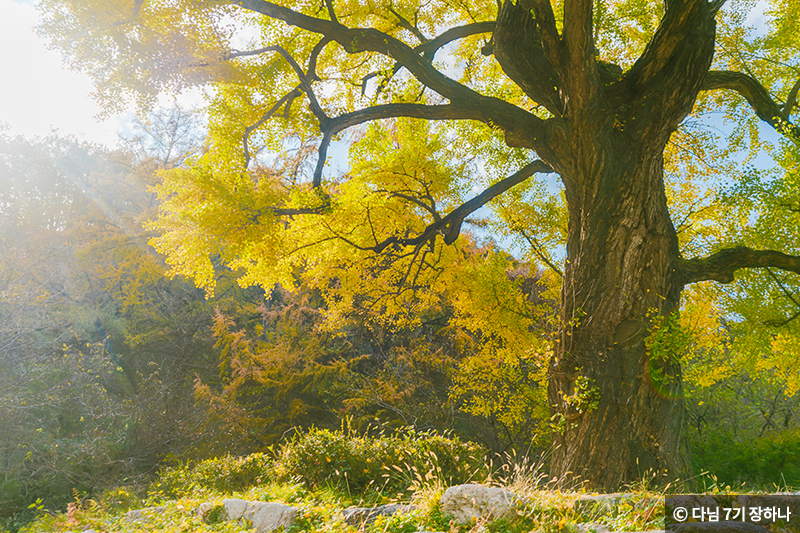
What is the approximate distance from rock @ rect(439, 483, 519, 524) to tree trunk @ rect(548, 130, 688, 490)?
170cm

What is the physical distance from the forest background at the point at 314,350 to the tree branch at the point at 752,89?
23.3 inches

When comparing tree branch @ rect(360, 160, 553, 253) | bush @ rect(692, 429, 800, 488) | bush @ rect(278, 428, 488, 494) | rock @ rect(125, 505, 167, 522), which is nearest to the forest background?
bush @ rect(692, 429, 800, 488)

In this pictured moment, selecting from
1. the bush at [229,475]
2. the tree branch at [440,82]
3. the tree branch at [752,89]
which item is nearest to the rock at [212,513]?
the bush at [229,475]

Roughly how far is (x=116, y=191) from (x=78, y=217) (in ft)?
12.5

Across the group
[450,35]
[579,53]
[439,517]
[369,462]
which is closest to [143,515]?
[369,462]

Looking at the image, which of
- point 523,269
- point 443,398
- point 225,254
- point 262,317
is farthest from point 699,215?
point 262,317

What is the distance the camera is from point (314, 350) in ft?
37.6

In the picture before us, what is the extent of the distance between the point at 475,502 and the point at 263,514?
203 centimetres

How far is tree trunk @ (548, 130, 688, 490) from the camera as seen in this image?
14.7ft

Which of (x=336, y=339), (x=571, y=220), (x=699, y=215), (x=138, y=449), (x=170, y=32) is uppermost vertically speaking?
(x=170, y=32)

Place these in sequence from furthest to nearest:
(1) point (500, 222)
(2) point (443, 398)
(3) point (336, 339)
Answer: (3) point (336, 339) < (2) point (443, 398) < (1) point (500, 222)

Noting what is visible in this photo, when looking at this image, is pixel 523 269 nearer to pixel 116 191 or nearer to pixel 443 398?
pixel 443 398

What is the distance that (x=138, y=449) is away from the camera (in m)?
9.44

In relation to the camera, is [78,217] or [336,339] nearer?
[336,339]
